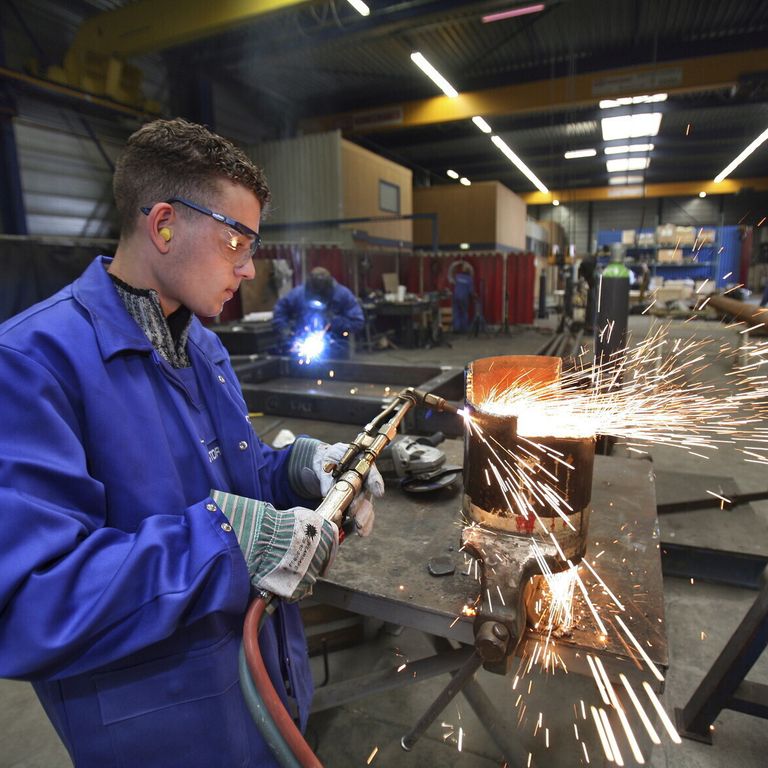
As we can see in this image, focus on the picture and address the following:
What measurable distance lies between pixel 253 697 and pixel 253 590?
0.63ft

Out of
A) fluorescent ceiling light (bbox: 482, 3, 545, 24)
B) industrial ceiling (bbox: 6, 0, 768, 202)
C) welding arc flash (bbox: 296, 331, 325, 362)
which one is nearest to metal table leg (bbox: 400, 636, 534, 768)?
welding arc flash (bbox: 296, 331, 325, 362)

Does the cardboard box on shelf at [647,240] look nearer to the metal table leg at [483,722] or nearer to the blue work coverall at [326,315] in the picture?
the blue work coverall at [326,315]

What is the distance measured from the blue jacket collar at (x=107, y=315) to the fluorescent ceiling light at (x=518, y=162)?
13.0 metres

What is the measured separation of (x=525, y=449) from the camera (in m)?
1.34

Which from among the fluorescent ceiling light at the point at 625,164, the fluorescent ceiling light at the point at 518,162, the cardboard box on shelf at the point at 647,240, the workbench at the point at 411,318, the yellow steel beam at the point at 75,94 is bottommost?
the workbench at the point at 411,318

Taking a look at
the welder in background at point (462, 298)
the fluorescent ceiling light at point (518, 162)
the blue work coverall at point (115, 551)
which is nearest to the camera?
the blue work coverall at point (115, 551)

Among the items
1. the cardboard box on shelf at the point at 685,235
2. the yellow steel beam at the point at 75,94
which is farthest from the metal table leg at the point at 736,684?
the cardboard box on shelf at the point at 685,235

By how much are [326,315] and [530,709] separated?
4620 mm

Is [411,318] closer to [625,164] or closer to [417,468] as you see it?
[417,468]

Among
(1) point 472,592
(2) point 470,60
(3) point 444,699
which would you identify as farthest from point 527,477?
(2) point 470,60

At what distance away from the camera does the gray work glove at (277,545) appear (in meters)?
0.96

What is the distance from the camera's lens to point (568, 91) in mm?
8633

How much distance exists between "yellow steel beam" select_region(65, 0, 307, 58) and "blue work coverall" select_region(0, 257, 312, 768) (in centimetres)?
690

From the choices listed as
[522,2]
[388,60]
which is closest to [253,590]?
[522,2]
